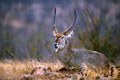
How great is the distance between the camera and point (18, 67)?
1203 cm

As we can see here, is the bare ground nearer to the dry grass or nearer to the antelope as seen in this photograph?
the dry grass

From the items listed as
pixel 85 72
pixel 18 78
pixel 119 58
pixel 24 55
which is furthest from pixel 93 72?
pixel 119 58

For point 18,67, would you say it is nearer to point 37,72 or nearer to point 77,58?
point 37,72

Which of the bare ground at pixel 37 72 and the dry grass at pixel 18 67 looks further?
the dry grass at pixel 18 67

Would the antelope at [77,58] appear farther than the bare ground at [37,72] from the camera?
Yes

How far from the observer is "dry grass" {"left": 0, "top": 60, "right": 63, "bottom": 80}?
439 inches

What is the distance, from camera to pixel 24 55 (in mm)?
13648

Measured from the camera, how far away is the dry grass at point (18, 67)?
11.1 m

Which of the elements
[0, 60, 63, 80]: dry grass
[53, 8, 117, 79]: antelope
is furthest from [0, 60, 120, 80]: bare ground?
[53, 8, 117, 79]: antelope

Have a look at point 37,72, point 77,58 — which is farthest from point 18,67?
point 77,58

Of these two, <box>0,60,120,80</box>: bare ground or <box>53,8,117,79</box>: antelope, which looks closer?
<box>0,60,120,80</box>: bare ground

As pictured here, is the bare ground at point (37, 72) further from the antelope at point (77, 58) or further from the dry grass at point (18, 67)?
the antelope at point (77, 58)

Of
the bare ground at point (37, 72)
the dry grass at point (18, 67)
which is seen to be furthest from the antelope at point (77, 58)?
the dry grass at point (18, 67)

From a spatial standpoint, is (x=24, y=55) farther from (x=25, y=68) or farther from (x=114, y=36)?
(x=114, y=36)
